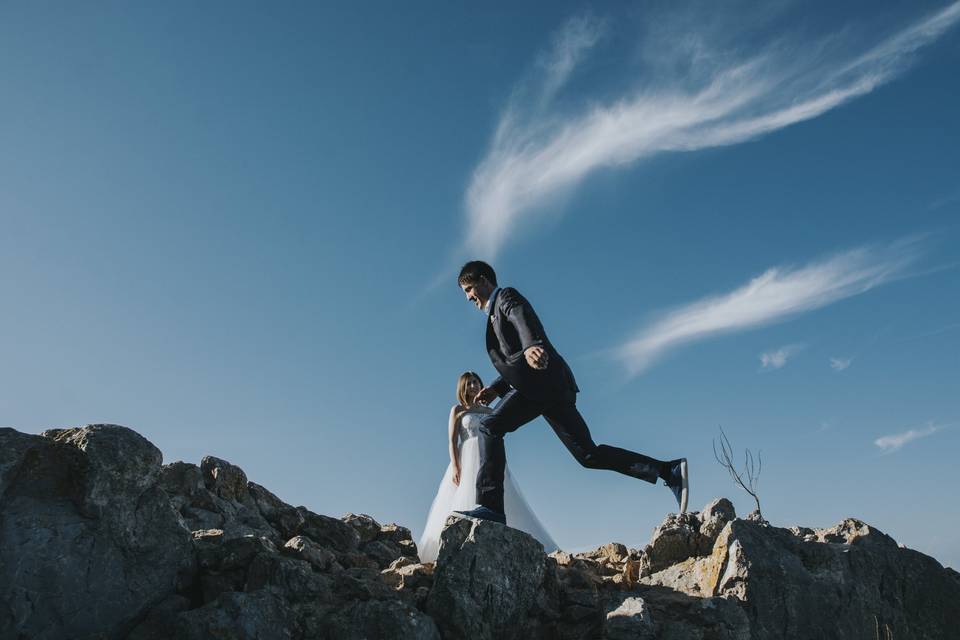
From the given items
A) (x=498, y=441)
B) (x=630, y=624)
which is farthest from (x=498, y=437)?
(x=630, y=624)

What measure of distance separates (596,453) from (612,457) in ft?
0.65

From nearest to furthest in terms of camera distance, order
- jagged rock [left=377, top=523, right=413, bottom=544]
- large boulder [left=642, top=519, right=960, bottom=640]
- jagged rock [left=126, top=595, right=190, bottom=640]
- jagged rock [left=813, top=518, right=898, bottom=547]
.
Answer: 1. jagged rock [left=126, top=595, right=190, bottom=640]
2. large boulder [left=642, top=519, right=960, bottom=640]
3. jagged rock [left=813, top=518, right=898, bottom=547]
4. jagged rock [left=377, top=523, right=413, bottom=544]

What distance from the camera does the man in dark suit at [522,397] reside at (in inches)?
323

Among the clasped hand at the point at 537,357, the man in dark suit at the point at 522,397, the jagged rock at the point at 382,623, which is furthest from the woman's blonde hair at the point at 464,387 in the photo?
the jagged rock at the point at 382,623

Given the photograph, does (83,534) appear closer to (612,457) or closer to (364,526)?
(364,526)

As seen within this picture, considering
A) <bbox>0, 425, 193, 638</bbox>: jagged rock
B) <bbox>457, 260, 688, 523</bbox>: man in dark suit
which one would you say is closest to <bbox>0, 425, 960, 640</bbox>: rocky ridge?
<bbox>0, 425, 193, 638</bbox>: jagged rock

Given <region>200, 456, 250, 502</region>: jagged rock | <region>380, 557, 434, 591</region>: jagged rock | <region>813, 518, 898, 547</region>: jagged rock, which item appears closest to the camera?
<region>380, 557, 434, 591</region>: jagged rock

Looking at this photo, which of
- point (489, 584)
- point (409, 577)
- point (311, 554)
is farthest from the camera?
point (311, 554)

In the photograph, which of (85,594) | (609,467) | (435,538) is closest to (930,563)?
(609,467)

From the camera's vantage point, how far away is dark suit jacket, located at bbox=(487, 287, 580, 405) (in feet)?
26.9

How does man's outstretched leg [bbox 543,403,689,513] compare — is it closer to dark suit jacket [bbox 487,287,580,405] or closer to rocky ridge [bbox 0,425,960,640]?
dark suit jacket [bbox 487,287,580,405]

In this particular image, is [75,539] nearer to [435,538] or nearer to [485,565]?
[485,565]

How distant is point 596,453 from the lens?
878 centimetres

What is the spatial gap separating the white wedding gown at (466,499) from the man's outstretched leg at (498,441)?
1.66 metres
